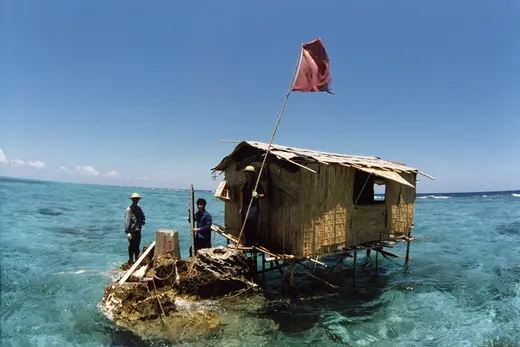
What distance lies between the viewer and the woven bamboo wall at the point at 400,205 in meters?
12.9

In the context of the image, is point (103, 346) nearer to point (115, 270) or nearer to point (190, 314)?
point (190, 314)

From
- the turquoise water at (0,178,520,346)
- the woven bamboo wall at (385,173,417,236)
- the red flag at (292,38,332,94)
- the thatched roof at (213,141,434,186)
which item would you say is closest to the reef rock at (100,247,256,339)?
the turquoise water at (0,178,520,346)

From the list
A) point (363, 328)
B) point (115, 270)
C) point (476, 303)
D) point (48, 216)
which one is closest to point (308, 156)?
point (363, 328)

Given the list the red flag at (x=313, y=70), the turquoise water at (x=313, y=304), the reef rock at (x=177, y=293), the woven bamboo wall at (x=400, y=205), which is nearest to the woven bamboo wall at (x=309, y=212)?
the woven bamboo wall at (x=400, y=205)

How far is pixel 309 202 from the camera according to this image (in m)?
9.84

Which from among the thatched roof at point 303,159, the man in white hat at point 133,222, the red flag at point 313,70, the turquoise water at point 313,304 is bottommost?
the turquoise water at point 313,304

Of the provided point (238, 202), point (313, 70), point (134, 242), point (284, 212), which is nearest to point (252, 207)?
point (284, 212)

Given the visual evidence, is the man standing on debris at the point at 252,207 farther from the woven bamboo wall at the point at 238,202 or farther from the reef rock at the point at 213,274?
the reef rock at the point at 213,274

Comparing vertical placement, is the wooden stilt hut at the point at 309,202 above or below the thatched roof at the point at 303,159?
below

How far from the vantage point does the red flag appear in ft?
30.3

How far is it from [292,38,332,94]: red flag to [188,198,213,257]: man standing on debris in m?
5.03

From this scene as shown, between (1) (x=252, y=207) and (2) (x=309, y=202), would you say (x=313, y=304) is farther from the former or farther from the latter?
(1) (x=252, y=207)

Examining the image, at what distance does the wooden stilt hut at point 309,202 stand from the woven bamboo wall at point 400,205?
4cm

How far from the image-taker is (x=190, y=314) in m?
8.72
